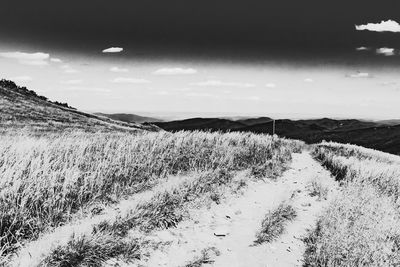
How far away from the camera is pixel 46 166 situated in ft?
23.4

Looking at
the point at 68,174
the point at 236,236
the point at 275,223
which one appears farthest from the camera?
the point at 275,223

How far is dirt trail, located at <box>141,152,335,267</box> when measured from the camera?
220 inches

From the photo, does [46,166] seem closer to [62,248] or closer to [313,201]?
[62,248]

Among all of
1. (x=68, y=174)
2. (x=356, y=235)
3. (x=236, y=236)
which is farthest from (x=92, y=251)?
(x=356, y=235)

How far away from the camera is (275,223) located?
7141 mm

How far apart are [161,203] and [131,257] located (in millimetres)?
1905

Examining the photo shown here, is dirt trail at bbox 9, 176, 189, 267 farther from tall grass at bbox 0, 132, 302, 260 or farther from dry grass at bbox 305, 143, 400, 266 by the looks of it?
dry grass at bbox 305, 143, 400, 266

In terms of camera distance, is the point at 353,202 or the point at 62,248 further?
the point at 353,202

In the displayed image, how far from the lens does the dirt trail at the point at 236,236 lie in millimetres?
5598

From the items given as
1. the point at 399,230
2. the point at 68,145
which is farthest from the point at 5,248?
the point at 399,230

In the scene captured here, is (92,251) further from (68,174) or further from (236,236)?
Answer: (236,236)

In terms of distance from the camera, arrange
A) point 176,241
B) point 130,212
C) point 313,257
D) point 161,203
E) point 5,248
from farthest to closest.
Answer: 1. point 161,203
2. point 130,212
3. point 176,241
4. point 313,257
5. point 5,248

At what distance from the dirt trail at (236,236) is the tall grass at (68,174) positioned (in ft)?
5.76

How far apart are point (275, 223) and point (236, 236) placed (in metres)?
0.97
